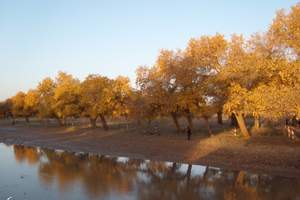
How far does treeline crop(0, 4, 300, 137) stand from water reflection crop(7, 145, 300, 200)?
5.23 metres

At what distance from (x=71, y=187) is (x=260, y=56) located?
69.5 feet

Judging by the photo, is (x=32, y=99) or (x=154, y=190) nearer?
(x=154, y=190)

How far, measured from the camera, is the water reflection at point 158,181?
58.5 feet

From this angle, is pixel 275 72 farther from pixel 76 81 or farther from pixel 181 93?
pixel 76 81

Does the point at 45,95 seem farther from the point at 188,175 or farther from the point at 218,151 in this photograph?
the point at 188,175

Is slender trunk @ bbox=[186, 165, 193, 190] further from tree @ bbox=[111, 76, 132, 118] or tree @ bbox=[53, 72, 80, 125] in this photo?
tree @ bbox=[53, 72, 80, 125]

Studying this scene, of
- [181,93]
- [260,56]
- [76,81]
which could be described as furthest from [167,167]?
[76,81]

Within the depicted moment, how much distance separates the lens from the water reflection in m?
17.8

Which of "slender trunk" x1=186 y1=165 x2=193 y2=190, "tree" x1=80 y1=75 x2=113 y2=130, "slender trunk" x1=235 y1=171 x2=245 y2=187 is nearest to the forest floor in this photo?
"slender trunk" x1=235 y1=171 x2=245 y2=187

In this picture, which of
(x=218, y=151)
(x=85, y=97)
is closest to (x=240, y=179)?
(x=218, y=151)

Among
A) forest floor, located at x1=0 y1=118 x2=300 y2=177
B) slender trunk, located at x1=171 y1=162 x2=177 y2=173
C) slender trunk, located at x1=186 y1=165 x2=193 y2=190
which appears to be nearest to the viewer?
slender trunk, located at x1=186 y1=165 x2=193 y2=190

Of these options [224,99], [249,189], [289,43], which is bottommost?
[249,189]

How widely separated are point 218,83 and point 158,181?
62.1 ft

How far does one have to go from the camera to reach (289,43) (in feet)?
88.7
